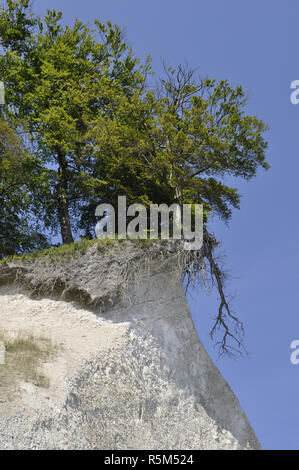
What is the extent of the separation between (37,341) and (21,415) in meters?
3.27

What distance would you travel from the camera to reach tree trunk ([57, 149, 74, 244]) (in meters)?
21.4

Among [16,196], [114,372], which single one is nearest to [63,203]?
[16,196]

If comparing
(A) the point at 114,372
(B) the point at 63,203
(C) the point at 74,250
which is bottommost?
(A) the point at 114,372

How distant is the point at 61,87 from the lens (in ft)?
75.5

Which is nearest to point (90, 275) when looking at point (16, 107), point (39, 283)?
point (39, 283)

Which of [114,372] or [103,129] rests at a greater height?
[103,129]

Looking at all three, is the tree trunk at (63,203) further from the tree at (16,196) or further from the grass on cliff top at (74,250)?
the grass on cliff top at (74,250)

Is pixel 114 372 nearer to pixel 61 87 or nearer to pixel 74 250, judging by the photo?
pixel 74 250

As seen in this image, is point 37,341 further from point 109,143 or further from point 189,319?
point 109,143

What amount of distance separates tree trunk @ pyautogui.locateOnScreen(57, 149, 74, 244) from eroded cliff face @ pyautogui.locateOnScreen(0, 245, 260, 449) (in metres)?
3.88

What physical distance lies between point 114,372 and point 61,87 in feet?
44.1

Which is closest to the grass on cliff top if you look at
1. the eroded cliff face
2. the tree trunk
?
the eroded cliff face

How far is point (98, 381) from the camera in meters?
14.0

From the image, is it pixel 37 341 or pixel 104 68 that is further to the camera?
pixel 104 68
